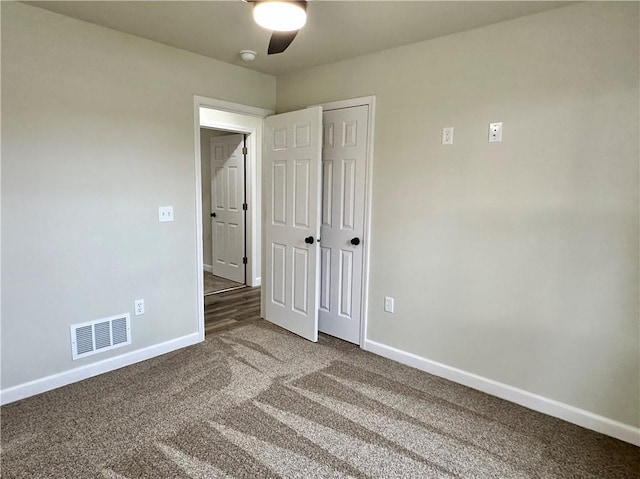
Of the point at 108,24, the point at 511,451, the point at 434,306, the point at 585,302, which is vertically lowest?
the point at 511,451

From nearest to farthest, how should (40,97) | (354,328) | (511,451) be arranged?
(511,451) → (40,97) → (354,328)

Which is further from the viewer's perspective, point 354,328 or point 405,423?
point 354,328

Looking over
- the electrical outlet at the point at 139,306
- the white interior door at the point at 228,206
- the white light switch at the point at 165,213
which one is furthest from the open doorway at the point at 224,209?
the white light switch at the point at 165,213

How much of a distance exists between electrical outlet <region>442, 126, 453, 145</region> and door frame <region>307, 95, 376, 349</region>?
0.58m

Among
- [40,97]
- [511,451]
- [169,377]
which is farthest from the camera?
[169,377]

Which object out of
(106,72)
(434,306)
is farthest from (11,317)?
(434,306)

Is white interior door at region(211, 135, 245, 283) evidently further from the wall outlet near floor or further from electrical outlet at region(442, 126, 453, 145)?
electrical outlet at region(442, 126, 453, 145)

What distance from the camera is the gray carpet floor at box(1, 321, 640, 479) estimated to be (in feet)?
6.27

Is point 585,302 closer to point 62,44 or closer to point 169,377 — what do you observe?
point 169,377

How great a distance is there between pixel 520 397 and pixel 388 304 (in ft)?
3.56

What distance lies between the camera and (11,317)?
2.40 metres

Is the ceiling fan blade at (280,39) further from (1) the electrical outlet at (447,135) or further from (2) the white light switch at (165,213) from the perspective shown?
(2) the white light switch at (165,213)

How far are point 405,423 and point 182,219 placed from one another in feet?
7.32

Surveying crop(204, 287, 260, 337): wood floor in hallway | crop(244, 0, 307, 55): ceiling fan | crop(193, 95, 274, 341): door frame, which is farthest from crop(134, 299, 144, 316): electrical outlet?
crop(244, 0, 307, 55): ceiling fan
